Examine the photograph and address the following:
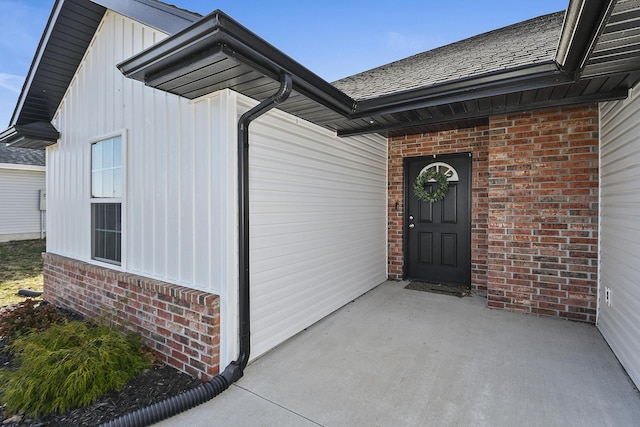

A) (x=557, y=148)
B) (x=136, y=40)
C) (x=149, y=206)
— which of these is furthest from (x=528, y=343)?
(x=136, y=40)

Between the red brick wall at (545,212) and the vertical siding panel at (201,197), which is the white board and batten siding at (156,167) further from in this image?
the red brick wall at (545,212)

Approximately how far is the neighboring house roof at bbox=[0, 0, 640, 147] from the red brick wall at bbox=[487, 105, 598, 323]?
1.01 meters

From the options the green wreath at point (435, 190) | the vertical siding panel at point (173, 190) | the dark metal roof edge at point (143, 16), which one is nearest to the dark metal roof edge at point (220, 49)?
the dark metal roof edge at point (143, 16)

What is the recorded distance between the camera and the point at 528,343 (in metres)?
3.12

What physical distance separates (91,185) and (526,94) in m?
5.20

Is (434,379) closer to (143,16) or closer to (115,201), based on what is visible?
(115,201)

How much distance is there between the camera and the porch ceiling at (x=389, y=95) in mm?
1828

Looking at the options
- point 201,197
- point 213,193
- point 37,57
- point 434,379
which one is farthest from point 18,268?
point 434,379

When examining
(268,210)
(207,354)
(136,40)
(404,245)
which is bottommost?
(207,354)

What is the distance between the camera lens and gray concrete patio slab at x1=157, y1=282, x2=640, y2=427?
208 centimetres

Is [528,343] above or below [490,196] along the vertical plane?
below

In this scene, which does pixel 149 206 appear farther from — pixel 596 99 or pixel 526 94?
pixel 596 99

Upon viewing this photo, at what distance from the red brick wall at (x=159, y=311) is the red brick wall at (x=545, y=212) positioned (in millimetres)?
3720

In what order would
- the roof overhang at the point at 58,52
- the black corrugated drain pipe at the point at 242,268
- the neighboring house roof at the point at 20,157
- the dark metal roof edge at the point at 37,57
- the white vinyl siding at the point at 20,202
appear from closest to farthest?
the black corrugated drain pipe at the point at 242,268 < the roof overhang at the point at 58,52 < the dark metal roof edge at the point at 37,57 < the white vinyl siding at the point at 20,202 < the neighboring house roof at the point at 20,157
